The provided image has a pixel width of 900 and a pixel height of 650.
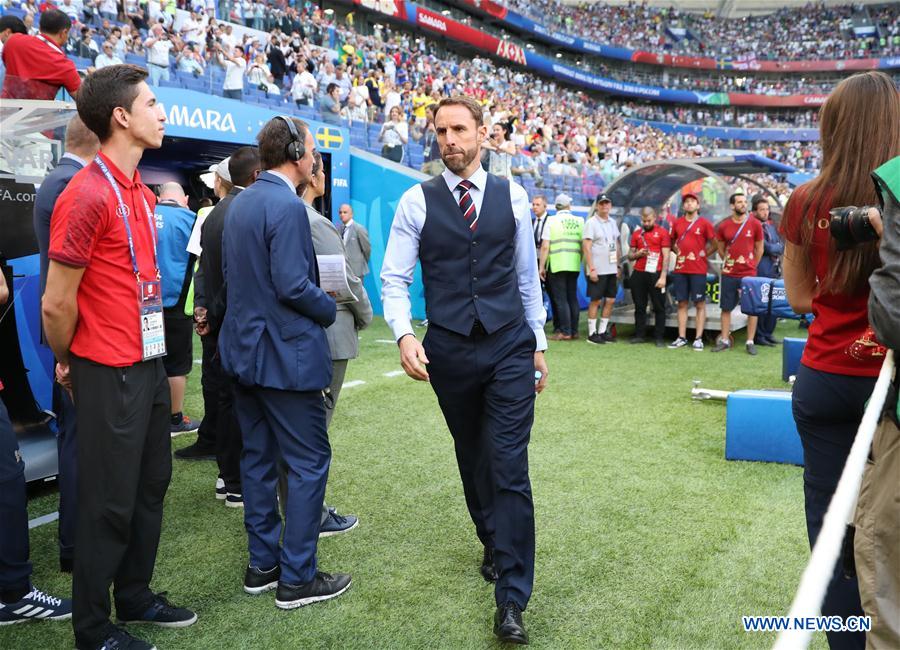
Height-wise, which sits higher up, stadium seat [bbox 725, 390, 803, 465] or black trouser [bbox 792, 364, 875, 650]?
black trouser [bbox 792, 364, 875, 650]

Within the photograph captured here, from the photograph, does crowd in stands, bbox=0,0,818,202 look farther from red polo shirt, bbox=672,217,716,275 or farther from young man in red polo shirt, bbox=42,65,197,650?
young man in red polo shirt, bbox=42,65,197,650

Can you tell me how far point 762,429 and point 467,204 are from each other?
2798mm

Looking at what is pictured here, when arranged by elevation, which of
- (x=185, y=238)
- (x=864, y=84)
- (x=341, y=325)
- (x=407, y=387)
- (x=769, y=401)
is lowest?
(x=407, y=387)

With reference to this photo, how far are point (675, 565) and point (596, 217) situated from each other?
7109 mm

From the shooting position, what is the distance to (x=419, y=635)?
2.61m

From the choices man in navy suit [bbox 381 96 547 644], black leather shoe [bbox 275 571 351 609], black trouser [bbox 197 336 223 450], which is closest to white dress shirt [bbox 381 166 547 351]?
man in navy suit [bbox 381 96 547 644]

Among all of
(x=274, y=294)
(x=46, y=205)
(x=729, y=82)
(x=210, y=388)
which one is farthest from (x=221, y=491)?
(x=729, y=82)

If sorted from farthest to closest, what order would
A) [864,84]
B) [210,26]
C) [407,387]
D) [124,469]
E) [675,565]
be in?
[210,26]
[407,387]
[675,565]
[124,469]
[864,84]

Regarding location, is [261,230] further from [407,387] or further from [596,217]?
[596,217]

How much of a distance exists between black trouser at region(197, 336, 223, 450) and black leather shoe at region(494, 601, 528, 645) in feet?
7.07

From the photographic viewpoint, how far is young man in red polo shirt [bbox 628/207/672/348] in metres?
9.45

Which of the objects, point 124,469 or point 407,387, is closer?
point 124,469

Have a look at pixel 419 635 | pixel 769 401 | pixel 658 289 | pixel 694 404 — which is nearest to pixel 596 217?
pixel 658 289

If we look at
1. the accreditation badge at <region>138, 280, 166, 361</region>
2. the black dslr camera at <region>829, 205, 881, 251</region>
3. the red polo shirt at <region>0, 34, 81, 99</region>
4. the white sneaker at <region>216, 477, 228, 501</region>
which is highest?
the red polo shirt at <region>0, 34, 81, 99</region>
